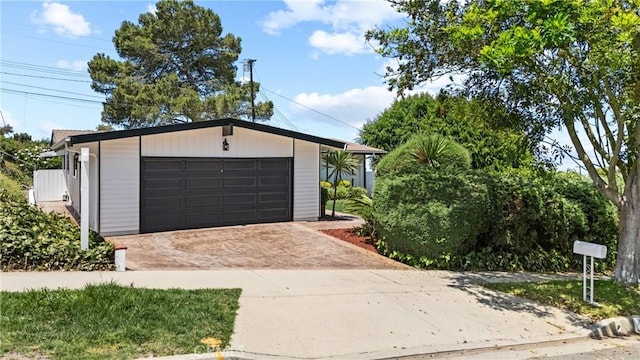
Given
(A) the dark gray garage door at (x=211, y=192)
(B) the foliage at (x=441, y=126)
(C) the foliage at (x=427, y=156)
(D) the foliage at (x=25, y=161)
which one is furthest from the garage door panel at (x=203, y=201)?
(D) the foliage at (x=25, y=161)

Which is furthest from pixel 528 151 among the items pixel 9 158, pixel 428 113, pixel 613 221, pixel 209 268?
pixel 9 158

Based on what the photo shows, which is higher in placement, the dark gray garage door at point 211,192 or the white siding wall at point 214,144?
the white siding wall at point 214,144

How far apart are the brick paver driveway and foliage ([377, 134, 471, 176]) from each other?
2475 millimetres

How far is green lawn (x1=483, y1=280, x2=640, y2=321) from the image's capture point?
6441mm

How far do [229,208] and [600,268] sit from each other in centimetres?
941

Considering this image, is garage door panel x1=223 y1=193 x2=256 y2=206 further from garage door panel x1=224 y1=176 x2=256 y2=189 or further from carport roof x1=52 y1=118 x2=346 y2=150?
carport roof x1=52 y1=118 x2=346 y2=150

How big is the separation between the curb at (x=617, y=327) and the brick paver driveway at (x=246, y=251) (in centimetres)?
383

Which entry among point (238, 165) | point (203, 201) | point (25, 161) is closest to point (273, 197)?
point (238, 165)

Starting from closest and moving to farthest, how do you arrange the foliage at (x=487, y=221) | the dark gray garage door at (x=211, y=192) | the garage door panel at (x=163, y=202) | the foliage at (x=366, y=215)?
1. the foliage at (x=487, y=221)
2. the foliage at (x=366, y=215)
3. the garage door panel at (x=163, y=202)
4. the dark gray garage door at (x=211, y=192)

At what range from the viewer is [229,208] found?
43.3 ft

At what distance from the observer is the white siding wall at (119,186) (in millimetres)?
11406

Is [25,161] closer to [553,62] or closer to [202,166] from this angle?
[202,166]

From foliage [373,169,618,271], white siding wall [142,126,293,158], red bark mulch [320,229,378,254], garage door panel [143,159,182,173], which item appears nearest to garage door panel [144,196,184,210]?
garage door panel [143,159,182,173]

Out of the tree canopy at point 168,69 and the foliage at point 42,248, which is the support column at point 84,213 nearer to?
the foliage at point 42,248
